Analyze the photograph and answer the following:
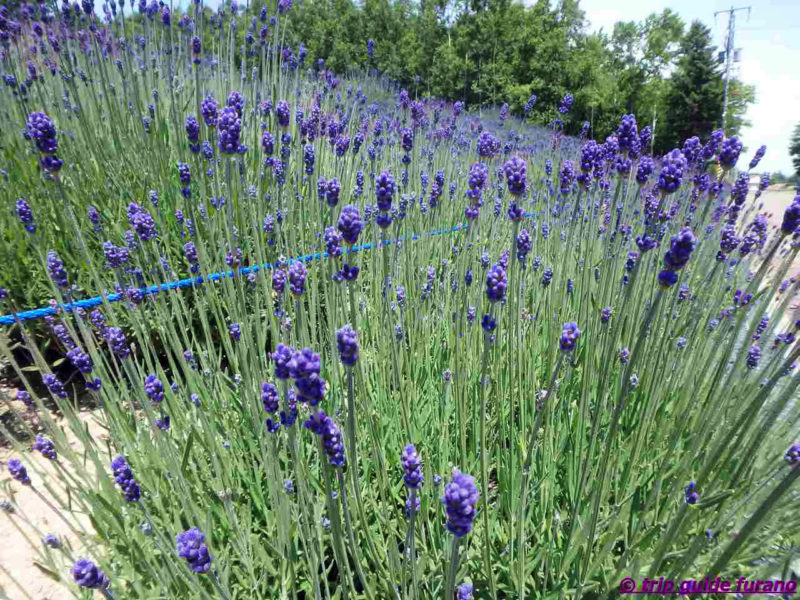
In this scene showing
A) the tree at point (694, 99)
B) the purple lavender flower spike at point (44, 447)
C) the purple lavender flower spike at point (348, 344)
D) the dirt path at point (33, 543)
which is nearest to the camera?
the purple lavender flower spike at point (348, 344)

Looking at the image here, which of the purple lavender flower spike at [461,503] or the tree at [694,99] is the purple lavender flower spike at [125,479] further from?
the tree at [694,99]

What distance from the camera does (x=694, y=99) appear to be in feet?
83.4

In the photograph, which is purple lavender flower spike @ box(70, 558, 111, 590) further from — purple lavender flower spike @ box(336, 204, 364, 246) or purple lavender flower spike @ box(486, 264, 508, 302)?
purple lavender flower spike @ box(486, 264, 508, 302)

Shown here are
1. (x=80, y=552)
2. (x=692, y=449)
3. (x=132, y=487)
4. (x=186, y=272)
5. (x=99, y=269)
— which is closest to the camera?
(x=132, y=487)

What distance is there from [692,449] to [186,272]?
355cm

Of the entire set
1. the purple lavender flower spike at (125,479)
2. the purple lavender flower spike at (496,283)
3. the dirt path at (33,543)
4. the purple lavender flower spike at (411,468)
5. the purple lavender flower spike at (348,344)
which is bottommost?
the dirt path at (33,543)

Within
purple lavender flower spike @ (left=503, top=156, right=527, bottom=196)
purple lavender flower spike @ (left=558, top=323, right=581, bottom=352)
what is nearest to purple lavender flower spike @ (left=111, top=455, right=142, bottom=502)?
purple lavender flower spike @ (left=558, top=323, right=581, bottom=352)

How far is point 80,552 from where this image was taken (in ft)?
7.01

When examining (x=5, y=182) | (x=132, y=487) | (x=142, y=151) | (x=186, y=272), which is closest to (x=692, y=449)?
(x=132, y=487)

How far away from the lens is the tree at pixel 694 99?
25.4 metres

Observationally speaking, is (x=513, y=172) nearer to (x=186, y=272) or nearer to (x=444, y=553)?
(x=444, y=553)

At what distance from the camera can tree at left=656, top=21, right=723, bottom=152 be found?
25.4 metres

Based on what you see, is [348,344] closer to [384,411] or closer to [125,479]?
[125,479]

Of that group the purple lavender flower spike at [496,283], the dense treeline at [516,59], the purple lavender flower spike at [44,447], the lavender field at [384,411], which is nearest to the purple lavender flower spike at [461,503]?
the lavender field at [384,411]
